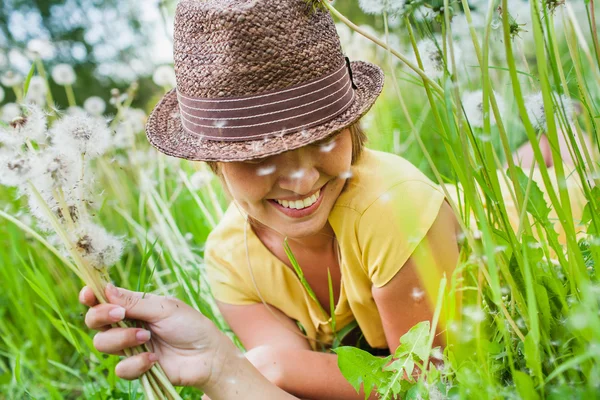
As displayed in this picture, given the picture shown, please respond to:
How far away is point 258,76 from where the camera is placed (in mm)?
1109

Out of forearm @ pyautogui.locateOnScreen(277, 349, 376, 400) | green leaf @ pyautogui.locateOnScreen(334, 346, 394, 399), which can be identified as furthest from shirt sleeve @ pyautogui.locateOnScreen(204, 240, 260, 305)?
green leaf @ pyautogui.locateOnScreen(334, 346, 394, 399)

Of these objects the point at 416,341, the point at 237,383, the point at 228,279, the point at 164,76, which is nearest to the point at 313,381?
the point at 237,383

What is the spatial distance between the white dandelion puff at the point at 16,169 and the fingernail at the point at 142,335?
1.28ft

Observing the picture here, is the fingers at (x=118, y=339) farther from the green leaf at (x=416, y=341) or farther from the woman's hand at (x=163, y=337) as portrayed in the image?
the green leaf at (x=416, y=341)

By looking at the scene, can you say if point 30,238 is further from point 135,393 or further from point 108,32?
point 108,32

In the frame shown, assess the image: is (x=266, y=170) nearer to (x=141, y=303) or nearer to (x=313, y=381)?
(x=141, y=303)

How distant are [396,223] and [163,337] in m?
0.61

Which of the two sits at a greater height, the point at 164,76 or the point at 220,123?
the point at 220,123

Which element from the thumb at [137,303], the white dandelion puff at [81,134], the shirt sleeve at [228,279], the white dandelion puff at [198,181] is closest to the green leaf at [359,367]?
the thumb at [137,303]

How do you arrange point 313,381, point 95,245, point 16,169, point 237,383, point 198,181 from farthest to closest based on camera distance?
point 198,181 → point 313,381 → point 237,383 → point 95,245 → point 16,169

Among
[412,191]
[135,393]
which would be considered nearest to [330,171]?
[412,191]

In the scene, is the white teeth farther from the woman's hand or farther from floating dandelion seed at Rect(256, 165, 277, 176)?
the woman's hand

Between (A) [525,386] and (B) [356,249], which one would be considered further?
(B) [356,249]

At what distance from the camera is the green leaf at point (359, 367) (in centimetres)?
111
